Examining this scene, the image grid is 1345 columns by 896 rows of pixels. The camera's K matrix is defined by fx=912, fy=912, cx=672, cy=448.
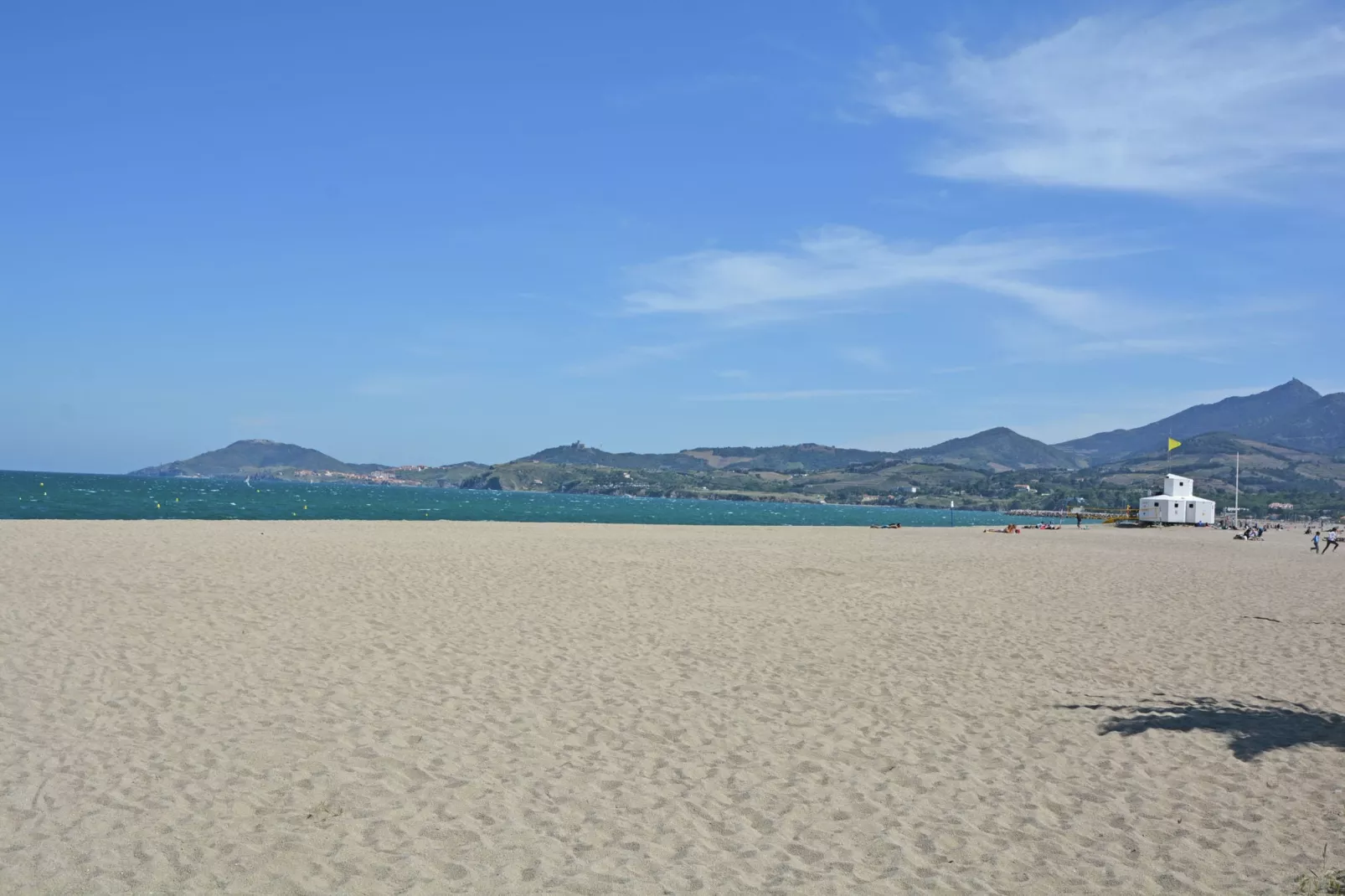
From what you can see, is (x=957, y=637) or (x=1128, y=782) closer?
(x=1128, y=782)

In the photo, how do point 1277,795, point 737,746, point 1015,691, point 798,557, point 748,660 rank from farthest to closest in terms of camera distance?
point 798,557
point 748,660
point 1015,691
point 737,746
point 1277,795

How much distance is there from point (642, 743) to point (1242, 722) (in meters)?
6.52

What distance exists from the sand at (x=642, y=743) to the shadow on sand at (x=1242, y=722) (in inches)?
2.2

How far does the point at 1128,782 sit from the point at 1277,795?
3.70 feet

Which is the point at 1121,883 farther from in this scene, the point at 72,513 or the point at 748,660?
the point at 72,513

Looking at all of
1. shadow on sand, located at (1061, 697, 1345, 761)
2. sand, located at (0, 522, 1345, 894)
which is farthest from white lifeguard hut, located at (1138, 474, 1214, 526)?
shadow on sand, located at (1061, 697, 1345, 761)

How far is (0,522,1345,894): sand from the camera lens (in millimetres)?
6043

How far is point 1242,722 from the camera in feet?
32.2

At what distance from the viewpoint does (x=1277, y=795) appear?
24.8 feet

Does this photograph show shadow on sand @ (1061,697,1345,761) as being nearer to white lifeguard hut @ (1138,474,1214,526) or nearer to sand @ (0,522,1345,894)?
sand @ (0,522,1345,894)

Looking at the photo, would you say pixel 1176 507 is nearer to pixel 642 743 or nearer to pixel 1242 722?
pixel 1242 722

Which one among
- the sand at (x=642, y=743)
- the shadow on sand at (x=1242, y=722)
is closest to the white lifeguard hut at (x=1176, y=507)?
the sand at (x=642, y=743)

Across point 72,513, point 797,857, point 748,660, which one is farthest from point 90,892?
point 72,513

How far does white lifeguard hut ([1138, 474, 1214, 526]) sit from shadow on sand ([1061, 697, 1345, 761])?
84546mm
